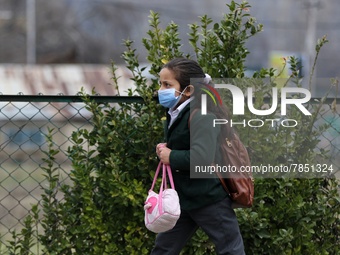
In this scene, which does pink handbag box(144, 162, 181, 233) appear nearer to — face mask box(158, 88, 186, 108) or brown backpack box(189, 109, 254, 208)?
brown backpack box(189, 109, 254, 208)

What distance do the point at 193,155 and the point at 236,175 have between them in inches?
13.5

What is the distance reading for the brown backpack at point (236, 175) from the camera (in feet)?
15.6

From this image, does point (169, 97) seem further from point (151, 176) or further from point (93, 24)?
point (93, 24)

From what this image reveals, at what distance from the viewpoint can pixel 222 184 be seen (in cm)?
480

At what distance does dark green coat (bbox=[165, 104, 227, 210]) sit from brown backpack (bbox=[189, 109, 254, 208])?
0.18ft

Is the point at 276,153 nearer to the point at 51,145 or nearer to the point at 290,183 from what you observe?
the point at 290,183

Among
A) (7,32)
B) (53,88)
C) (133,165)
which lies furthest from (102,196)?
(7,32)

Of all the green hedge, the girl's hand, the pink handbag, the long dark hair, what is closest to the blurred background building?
the green hedge

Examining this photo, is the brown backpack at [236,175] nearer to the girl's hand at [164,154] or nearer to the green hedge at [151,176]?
the girl's hand at [164,154]

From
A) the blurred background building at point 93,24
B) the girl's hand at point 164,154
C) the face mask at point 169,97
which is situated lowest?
the blurred background building at point 93,24

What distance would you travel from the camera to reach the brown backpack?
15.6 ft

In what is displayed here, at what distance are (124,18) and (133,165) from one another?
39.4 metres

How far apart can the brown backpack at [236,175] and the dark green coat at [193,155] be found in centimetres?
5

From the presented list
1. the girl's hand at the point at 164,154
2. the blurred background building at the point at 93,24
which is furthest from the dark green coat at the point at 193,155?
the blurred background building at the point at 93,24
